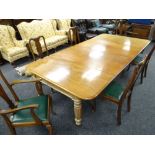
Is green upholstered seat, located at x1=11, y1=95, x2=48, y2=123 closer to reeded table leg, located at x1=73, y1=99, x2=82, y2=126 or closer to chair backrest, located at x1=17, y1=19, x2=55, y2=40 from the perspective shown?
reeded table leg, located at x1=73, y1=99, x2=82, y2=126

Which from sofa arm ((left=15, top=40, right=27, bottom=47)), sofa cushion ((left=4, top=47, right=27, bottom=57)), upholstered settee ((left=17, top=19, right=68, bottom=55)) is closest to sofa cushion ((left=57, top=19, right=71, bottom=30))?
upholstered settee ((left=17, top=19, right=68, bottom=55))

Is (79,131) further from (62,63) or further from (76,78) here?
(62,63)

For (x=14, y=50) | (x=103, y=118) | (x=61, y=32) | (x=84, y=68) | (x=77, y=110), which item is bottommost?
(x=103, y=118)

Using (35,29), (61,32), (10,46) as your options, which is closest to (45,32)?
(35,29)

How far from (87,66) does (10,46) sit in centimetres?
258

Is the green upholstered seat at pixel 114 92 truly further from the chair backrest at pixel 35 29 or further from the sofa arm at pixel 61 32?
the sofa arm at pixel 61 32

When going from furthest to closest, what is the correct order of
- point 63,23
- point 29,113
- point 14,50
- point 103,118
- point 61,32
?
1. point 63,23
2. point 61,32
3. point 14,50
4. point 103,118
5. point 29,113

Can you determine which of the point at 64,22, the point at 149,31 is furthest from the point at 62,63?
the point at 149,31

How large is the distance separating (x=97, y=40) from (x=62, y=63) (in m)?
1.16

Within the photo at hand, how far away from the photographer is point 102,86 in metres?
1.36

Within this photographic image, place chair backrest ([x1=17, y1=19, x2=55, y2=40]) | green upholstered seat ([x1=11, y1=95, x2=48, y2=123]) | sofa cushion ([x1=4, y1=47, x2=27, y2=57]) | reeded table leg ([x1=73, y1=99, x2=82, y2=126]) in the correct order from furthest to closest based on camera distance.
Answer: chair backrest ([x1=17, y1=19, x2=55, y2=40]), sofa cushion ([x1=4, y1=47, x2=27, y2=57]), reeded table leg ([x1=73, y1=99, x2=82, y2=126]), green upholstered seat ([x1=11, y1=95, x2=48, y2=123])

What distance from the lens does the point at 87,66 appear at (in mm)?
1761

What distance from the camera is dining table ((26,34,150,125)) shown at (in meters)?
1.40

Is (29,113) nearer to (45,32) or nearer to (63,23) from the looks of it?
(45,32)
